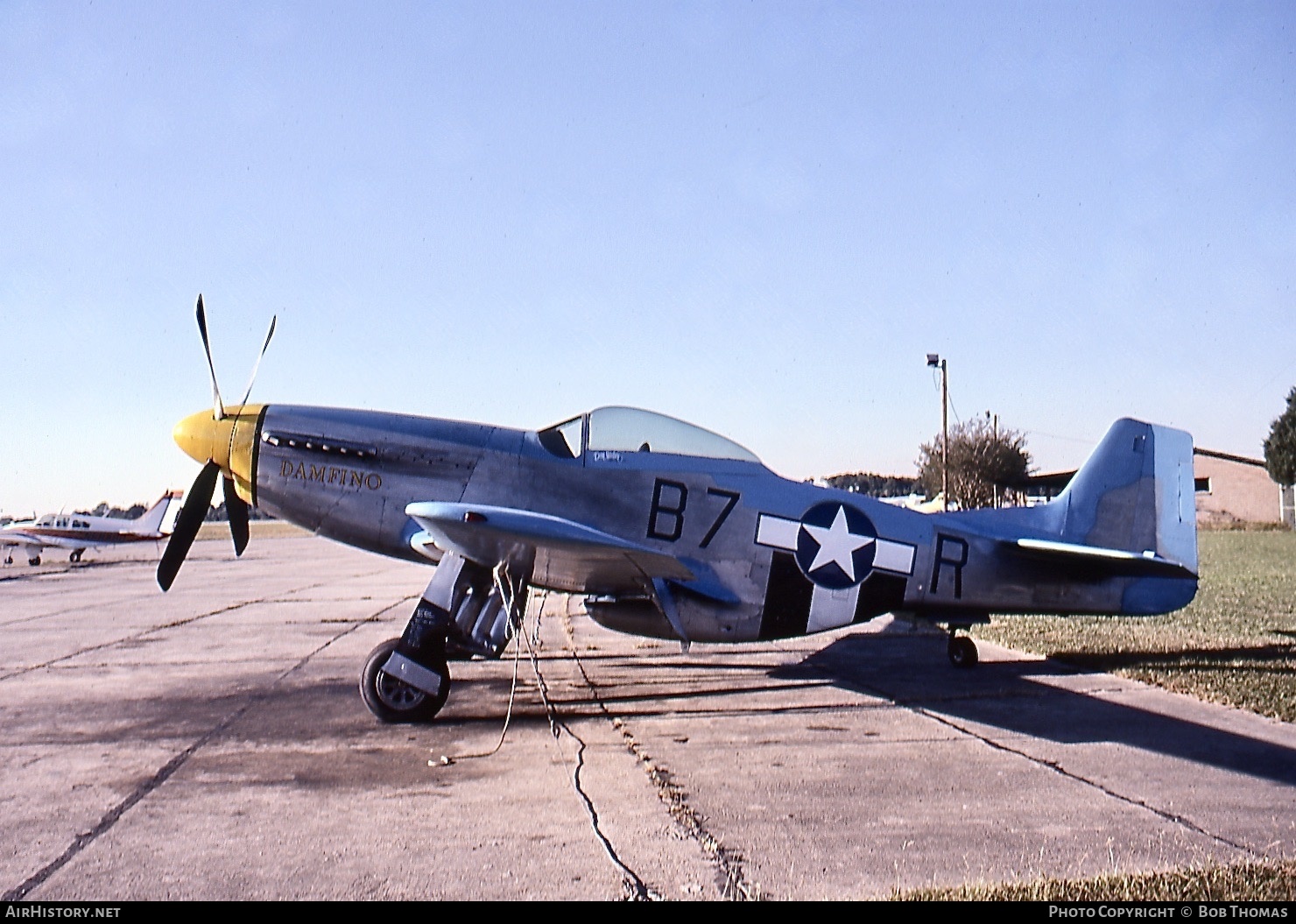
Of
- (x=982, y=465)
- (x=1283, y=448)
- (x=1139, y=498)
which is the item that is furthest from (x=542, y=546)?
(x=1283, y=448)

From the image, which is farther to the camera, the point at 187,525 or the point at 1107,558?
the point at 1107,558

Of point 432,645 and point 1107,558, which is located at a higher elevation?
point 1107,558

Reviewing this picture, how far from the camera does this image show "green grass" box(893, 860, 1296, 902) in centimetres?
315

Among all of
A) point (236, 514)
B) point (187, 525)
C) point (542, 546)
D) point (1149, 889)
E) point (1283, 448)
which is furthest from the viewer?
point (1283, 448)

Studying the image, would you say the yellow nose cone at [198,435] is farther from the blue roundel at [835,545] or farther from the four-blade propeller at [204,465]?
the blue roundel at [835,545]

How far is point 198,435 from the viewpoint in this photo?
7.00 meters

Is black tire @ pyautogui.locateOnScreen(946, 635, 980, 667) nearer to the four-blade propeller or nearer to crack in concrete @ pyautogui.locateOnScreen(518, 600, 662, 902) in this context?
crack in concrete @ pyautogui.locateOnScreen(518, 600, 662, 902)

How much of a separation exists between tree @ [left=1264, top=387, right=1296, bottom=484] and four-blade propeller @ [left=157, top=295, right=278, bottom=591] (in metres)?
60.2

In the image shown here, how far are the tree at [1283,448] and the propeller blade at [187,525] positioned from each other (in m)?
60.2

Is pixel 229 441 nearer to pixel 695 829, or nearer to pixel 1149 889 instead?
pixel 695 829

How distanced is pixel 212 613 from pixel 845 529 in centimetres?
1074

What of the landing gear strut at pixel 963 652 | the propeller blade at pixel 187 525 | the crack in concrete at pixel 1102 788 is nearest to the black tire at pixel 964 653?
the landing gear strut at pixel 963 652

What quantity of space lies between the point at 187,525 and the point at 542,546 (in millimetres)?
3549
